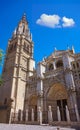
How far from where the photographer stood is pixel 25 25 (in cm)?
3819

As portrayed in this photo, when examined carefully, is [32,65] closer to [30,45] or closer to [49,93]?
[30,45]

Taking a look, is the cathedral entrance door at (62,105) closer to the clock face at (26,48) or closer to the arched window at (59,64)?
the arched window at (59,64)

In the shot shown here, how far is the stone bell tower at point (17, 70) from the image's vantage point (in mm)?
22094

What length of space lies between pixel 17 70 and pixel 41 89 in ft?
23.4

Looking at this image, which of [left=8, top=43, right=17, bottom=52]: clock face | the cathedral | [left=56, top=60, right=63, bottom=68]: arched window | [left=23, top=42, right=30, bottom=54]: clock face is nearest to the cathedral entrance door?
the cathedral

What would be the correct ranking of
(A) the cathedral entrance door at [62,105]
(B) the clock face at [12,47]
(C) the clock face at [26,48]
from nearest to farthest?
1. (A) the cathedral entrance door at [62,105]
2. (B) the clock face at [12,47]
3. (C) the clock face at [26,48]

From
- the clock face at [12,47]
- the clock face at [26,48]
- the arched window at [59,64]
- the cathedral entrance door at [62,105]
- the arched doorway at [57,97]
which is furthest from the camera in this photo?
the clock face at [26,48]

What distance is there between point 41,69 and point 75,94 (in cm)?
899

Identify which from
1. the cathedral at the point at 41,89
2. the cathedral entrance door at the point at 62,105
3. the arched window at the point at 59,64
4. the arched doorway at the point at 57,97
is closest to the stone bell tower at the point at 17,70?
the cathedral at the point at 41,89

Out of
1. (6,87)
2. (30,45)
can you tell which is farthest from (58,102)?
(30,45)

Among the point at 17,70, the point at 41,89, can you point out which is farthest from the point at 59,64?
the point at 17,70

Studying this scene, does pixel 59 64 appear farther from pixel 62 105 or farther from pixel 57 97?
pixel 62 105

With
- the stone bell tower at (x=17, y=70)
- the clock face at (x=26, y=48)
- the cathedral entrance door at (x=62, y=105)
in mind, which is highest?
the clock face at (x=26, y=48)

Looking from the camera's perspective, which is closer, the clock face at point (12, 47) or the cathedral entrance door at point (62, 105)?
the cathedral entrance door at point (62, 105)
